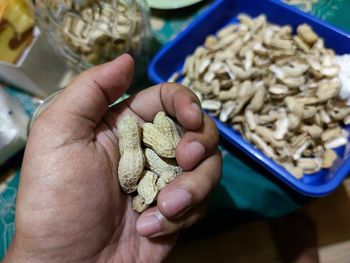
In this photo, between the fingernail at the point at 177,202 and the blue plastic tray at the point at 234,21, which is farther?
the blue plastic tray at the point at 234,21

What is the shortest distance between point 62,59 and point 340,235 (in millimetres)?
660

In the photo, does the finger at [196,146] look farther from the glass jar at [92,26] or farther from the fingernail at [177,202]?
the glass jar at [92,26]

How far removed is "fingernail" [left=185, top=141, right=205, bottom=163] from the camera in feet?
1.75

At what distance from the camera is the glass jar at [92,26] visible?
722mm

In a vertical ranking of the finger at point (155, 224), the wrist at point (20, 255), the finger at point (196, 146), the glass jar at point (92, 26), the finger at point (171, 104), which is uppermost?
the glass jar at point (92, 26)

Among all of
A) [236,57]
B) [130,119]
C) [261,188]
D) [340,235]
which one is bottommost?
[340,235]

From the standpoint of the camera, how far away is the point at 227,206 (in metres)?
0.74

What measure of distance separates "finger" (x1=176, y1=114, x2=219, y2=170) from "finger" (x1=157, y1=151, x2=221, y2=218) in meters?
0.01

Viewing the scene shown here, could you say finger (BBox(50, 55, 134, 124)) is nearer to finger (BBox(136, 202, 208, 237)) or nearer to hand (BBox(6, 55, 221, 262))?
hand (BBox(6, 55, 221, 262))

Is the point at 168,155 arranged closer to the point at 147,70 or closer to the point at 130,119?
the point at 130,119

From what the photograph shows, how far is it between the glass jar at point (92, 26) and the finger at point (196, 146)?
0.26m

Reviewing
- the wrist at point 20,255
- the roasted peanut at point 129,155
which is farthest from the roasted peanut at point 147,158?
the wrist at point 20,255

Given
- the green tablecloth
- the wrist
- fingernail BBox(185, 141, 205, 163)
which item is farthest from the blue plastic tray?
the wrist

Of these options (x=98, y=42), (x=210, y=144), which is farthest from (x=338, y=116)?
(x=98, y=42)
